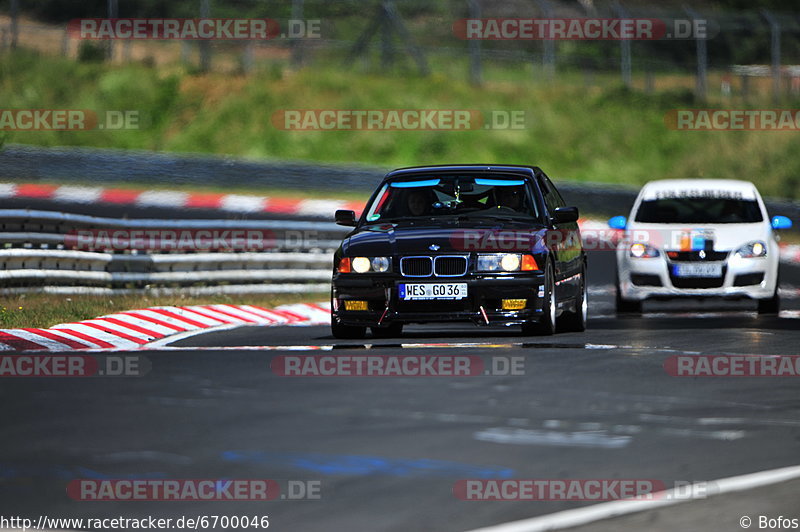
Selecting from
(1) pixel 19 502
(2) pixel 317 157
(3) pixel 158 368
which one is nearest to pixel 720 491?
(1) pixel 19 502

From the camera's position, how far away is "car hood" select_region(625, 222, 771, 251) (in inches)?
652

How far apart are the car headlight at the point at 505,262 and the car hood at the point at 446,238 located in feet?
0.18

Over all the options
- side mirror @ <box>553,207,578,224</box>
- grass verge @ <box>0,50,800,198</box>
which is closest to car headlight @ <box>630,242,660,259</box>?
side mirror @ <box>553,207,578,224</box>

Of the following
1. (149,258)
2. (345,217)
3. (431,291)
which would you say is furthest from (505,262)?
(149,258)

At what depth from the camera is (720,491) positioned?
21.9ft

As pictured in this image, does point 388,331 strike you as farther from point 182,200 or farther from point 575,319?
point 182,200

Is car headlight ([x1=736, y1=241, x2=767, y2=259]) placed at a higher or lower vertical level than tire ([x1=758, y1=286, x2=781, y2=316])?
higher

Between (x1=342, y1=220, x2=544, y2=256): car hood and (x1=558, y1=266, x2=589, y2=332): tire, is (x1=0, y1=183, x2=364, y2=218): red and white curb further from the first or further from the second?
(x1=342, y1=220, x2=544, y2=256): car hood

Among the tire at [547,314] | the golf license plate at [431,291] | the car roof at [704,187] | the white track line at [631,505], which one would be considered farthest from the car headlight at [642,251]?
the white track line at [631,505]

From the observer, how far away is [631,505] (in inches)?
250

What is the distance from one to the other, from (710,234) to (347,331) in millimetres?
4972

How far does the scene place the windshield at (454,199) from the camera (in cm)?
1369

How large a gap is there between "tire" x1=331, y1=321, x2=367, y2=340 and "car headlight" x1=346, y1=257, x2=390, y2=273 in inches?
21.2

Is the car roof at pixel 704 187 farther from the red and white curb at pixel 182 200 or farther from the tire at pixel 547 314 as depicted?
the red and white curb at pixel 182 200
